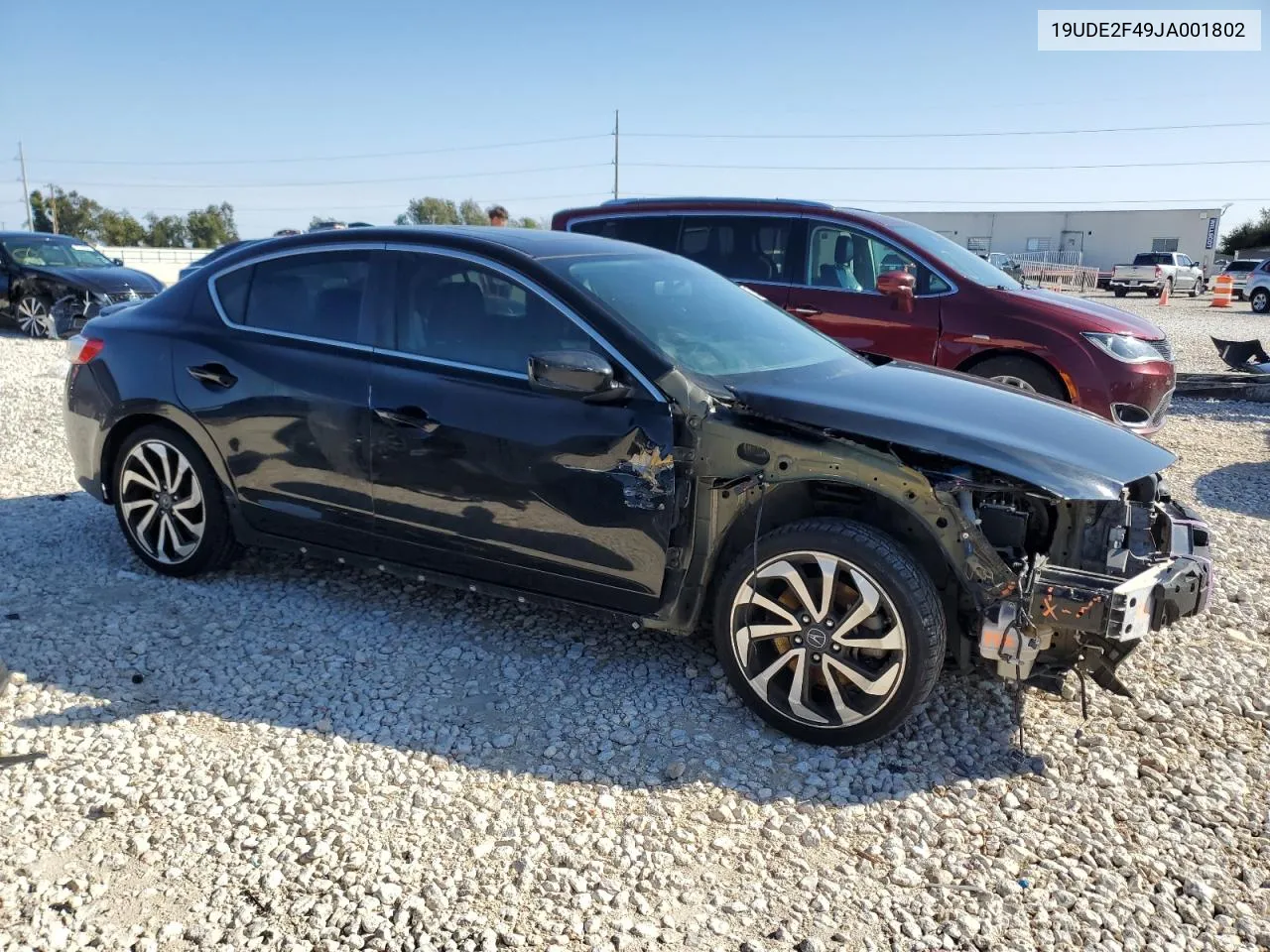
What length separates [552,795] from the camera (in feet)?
10.2

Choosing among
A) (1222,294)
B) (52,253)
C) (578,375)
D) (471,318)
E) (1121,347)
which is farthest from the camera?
(1222,294)

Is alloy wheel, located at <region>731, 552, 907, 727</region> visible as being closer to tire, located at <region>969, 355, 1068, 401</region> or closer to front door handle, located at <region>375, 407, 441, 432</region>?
front door handle, located at <region>375, 407, 441, 432</region>

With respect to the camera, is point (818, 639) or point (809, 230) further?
point (809, 230)

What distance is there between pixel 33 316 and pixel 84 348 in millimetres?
12214

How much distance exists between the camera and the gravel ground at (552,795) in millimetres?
2574

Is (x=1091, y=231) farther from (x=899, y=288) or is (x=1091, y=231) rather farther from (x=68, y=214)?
(x=68, y=214)

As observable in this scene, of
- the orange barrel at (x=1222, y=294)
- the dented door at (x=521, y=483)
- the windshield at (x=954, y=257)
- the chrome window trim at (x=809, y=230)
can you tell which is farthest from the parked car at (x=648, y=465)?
the orange barrel at (x=1222, y=294)

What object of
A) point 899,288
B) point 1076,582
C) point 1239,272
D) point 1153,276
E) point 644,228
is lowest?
point 1076,582

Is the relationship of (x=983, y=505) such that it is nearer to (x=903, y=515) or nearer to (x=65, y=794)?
(x=903, y=515)

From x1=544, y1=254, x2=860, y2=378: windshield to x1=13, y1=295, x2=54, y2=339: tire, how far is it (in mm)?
13871

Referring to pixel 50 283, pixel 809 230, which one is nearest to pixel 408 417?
pixel 809 230

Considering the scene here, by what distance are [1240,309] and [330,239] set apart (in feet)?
106

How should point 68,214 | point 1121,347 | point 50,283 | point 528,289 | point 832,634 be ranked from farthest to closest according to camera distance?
point 68,214 → point 50,283 → point 1121,347 → point 528,289 → point 832,634

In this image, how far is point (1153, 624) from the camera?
3.15 meters
